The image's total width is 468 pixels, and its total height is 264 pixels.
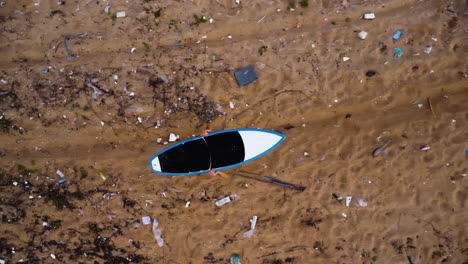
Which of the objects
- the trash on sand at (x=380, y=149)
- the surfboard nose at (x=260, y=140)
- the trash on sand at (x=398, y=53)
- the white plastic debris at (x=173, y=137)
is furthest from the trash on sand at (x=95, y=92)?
the trash on sand at (x=398, y=53)

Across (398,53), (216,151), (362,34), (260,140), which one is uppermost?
(362,34)

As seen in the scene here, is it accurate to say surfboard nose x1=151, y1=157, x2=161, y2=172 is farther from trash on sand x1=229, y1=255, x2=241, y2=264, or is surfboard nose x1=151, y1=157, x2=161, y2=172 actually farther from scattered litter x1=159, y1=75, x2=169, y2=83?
trash on sand x1=229, y1=255, x2=241, y2=264

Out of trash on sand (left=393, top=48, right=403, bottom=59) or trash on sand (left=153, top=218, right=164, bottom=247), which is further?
trash on sand (left=153, top=218, right=164, bottom=247)

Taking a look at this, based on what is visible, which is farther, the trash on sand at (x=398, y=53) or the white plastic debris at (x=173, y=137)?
the white plastic debris at (x=173, y=137)

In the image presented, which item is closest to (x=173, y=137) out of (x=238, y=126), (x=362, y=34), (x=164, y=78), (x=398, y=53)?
(x=164, y=78)

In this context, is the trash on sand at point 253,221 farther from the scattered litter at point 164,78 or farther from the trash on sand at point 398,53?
the trash on sand at point 398,53

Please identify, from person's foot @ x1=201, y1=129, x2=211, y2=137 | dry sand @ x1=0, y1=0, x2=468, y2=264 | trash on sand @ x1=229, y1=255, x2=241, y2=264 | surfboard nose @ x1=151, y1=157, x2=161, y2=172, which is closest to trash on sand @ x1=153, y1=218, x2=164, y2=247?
dry sand @ x1=0, y1=0, x2=468, y2=264

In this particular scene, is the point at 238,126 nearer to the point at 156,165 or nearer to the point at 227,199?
the point at 227,199
